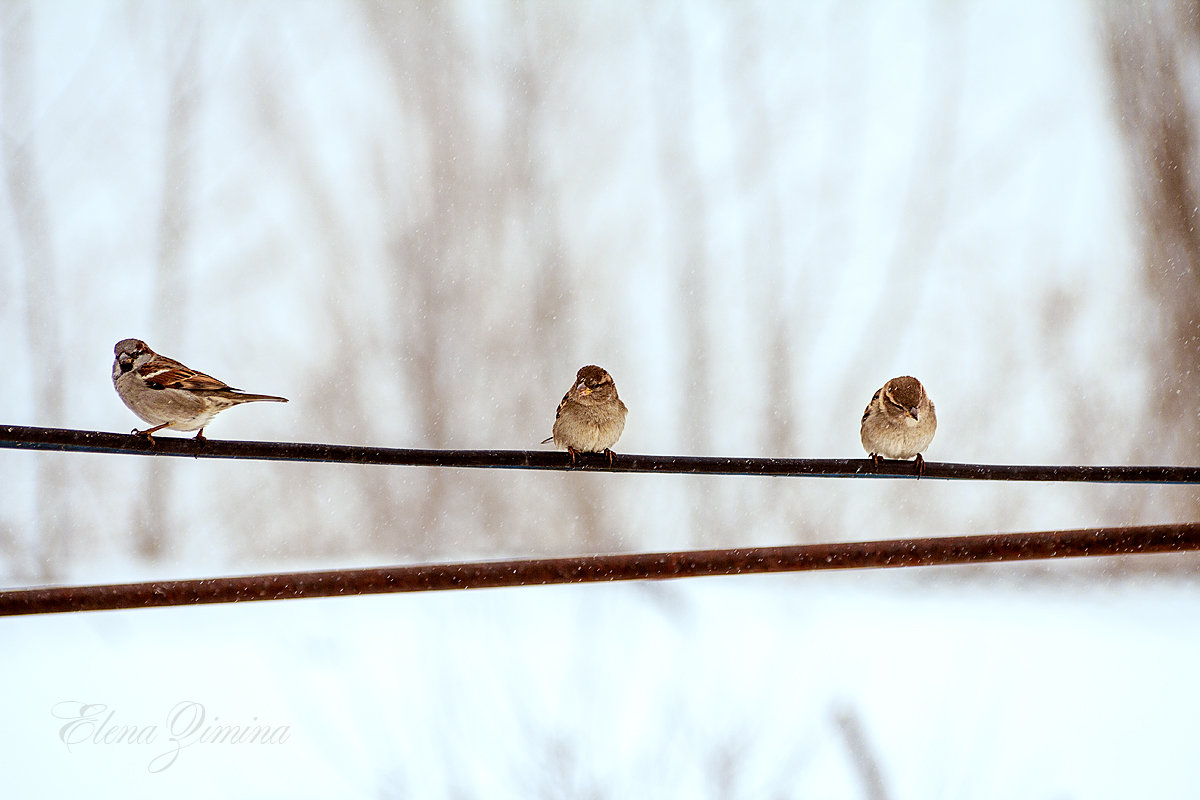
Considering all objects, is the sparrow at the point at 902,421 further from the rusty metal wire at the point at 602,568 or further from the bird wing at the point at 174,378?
the bird wing at the point at 174,378

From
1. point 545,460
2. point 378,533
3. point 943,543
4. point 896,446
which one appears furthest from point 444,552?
point 943,543

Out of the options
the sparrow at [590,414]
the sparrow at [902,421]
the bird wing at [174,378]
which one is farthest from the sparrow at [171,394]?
the sparrow at [902,421]

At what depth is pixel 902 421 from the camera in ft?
8.64

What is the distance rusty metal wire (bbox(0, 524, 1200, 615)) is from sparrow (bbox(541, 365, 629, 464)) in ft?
4.15

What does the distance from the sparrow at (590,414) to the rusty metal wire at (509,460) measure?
41.4 inches

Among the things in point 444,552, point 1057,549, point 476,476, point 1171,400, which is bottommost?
point 444,552

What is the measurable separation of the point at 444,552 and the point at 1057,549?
338 cm

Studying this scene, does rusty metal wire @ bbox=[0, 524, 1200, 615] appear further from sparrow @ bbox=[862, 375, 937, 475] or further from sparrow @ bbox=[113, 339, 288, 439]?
sparrow @ bbox=[862, 375, 937, 475]

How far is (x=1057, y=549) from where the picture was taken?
1.38m

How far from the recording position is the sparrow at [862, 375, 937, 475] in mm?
2611

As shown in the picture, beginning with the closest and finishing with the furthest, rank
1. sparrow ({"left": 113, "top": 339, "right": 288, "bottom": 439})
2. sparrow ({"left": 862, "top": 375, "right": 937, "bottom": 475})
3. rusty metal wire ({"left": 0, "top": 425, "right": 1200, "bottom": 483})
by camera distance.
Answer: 1. rusty metal wire ({"left": 0, "top": 425, "right": 1200, "bottom": 483})
2. sparrow ({"left": 113, "top": 339, "right": 288, "bottom": 439})
3. sparrow ({"left": 862, "top": 375, "right": 937, "bottom": 475})

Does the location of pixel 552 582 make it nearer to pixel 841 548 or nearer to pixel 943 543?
pixel 841 548

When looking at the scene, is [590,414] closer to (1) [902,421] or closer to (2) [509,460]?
(1) [902,421]

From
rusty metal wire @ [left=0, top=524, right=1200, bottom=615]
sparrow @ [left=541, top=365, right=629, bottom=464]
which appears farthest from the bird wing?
rusty metal wire @ [left=0, top=524, right=1200, bottom=615]
